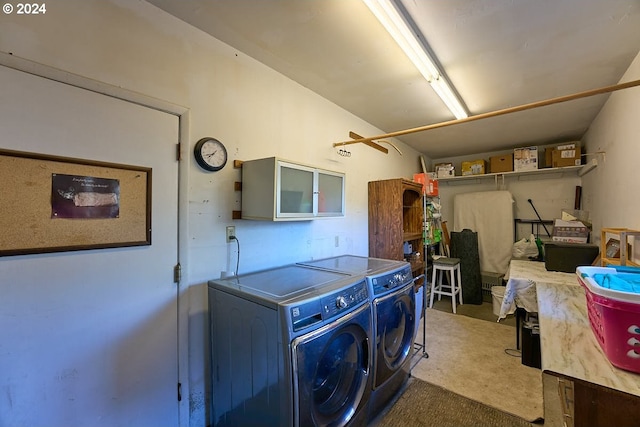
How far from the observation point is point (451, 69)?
2143 millimetres

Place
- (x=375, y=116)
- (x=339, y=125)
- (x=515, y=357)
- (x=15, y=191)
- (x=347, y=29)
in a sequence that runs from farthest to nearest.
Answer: (x=375, y=116), (x=339, y=125), (x=515, y=357), (x=347, y=29), (x=15, y=191)

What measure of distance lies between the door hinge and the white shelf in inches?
178

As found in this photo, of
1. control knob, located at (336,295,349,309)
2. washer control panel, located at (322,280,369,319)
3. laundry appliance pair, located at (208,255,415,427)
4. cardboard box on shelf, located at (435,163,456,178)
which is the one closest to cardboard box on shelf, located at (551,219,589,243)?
Result: cardboard box on shelf, located at (435,163,456,178)

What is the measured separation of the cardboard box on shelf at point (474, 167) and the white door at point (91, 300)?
4.66 metres

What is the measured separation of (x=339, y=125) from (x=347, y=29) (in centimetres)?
130

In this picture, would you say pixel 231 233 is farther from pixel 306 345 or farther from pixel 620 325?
pixel 620 325

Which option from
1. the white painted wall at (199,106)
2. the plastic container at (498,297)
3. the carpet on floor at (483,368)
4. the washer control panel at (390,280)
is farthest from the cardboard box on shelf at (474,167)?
the washer control panel at (390,280)

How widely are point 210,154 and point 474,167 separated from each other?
14.7 ft

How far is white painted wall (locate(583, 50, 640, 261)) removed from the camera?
79.2 inches

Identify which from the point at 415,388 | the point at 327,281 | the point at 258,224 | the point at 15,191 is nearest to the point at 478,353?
the point at 415,388

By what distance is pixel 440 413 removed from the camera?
1.91 meters

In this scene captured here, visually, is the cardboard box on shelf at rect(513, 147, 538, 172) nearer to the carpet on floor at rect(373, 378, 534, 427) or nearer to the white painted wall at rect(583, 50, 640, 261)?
the white painted wall at rect(583, 50, 640, 261)

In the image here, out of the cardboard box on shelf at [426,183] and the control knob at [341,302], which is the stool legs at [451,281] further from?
the control knob at [341,302]

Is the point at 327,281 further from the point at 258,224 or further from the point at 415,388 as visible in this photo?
the point at 415,388
